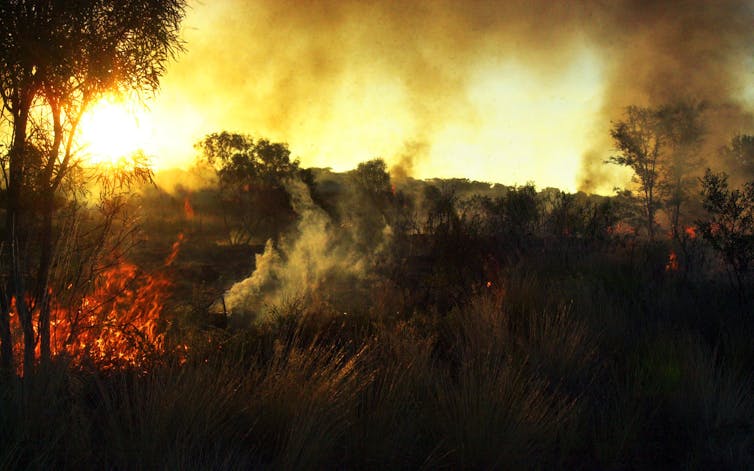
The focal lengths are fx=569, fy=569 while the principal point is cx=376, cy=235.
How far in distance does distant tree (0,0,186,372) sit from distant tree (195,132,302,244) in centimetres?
3272

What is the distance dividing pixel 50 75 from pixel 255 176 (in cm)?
3457

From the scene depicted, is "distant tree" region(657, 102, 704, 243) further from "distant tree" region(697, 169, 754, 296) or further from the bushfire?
the bushfire

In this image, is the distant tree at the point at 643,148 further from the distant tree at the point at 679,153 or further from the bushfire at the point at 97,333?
the bushfire at the point at 97,333

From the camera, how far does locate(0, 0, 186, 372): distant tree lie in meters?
5.02

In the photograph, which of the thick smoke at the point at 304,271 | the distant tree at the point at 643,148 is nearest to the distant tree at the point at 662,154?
the distant tree at the point at 643,148

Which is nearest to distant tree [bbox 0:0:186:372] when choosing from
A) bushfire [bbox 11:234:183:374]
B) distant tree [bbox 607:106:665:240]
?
bushfire [bbox 11:234:183:374]

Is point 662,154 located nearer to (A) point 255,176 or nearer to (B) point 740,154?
(B) point 740,154

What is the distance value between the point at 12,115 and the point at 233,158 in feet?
113

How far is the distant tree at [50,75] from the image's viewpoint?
5.02 m

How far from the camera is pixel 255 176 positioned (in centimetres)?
3919

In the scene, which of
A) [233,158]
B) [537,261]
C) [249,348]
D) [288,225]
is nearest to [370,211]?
[288,225]

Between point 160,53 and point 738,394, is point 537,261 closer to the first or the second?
point 738,394

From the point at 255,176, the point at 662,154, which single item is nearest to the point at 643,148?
the point at 662,154

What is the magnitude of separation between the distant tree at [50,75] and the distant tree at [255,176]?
3272cm
